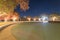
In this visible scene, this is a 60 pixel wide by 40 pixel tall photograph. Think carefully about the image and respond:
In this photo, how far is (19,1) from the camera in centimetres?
1614

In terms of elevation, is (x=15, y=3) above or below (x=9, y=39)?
above

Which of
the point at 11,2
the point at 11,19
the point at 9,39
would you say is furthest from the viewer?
the point at 11,19

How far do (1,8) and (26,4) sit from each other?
100 inches

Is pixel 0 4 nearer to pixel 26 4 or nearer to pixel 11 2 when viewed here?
pixel 11 2

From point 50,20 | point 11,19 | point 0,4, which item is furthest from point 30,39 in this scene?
point 11,19

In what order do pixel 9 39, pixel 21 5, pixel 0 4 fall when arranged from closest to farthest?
pixel 9 39 < pixel 0 4 < pixel 21 5

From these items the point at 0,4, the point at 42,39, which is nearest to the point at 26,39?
the point at 42,39

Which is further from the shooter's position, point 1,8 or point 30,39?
point 1,8

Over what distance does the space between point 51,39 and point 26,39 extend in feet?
3.16

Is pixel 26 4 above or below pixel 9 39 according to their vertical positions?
above

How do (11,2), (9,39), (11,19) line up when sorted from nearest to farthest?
(9,39), (11,2), (11,19)

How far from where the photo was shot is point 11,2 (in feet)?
50.2

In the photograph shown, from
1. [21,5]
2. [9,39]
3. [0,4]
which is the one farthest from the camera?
[21,5]

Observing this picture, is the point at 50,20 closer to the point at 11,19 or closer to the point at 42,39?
the point at 11,19
